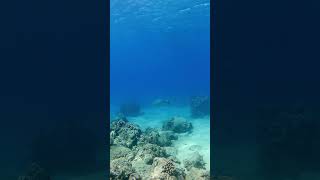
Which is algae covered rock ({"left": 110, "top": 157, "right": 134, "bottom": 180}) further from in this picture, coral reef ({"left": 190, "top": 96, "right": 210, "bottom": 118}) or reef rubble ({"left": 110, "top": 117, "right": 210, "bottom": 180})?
coral reef ({"left": 190, "top": 96, "right": 210, "bottom": 118})

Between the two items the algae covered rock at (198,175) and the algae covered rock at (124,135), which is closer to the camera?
the algae covered rock at (198,175)

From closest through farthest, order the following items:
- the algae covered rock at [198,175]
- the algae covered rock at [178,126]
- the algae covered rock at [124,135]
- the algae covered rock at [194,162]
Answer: the algae covered rock at [198,175] < the algae covered rock at [194,162] < the algae covered rock at [124,135] < the algae covered rock at [178,126]

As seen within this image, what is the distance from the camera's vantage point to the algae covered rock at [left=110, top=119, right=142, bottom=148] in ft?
37.7

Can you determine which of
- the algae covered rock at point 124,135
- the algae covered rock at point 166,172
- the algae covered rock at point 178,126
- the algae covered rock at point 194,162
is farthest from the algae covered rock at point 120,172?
the algae covered rock at point 178,126

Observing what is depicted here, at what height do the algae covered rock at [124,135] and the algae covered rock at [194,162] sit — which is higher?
the algae covered rock at [124,135]

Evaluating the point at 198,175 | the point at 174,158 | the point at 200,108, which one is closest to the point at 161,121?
the point at 200,108

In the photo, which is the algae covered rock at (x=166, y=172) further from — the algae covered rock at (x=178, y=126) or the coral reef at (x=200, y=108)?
the coral reef at (x=200, y=108)

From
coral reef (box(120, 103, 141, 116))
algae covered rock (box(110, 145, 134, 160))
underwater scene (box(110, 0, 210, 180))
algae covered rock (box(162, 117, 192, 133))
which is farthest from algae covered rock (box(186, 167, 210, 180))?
coral reef (box(120, 103, 141, 116))

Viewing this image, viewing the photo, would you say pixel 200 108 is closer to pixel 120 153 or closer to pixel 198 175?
pixel 120 153

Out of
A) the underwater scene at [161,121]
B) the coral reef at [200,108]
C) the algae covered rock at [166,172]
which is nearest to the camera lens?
the algae covered rock at [166,172]

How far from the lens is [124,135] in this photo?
475 inches

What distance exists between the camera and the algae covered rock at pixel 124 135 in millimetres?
11488
